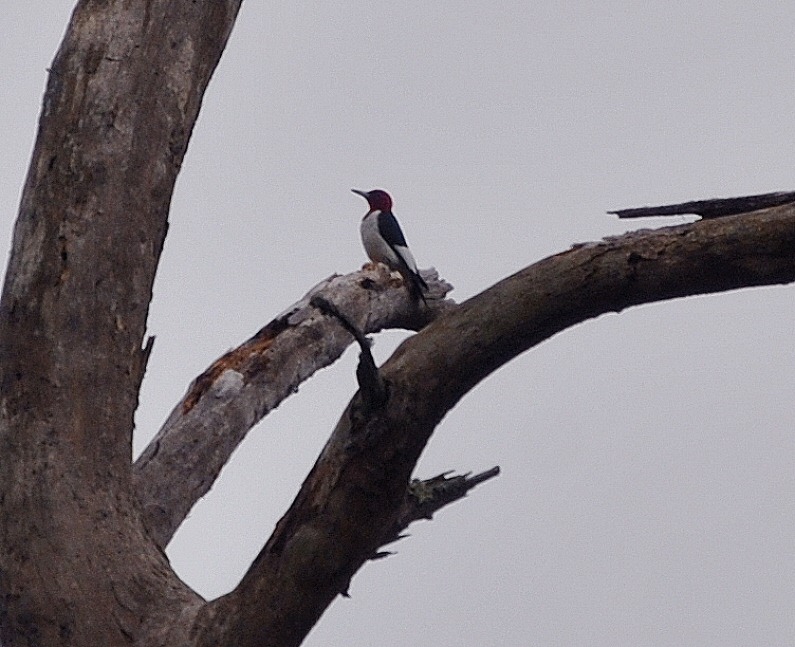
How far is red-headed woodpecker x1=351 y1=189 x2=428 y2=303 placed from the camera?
334 inches

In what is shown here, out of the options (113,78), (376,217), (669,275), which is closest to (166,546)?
(113,78)

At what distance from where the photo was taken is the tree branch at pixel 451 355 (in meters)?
2.48

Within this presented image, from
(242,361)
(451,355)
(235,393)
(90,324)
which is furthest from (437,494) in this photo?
(242,361)

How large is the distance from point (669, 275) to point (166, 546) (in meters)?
2.10

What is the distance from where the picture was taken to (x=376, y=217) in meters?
10.1

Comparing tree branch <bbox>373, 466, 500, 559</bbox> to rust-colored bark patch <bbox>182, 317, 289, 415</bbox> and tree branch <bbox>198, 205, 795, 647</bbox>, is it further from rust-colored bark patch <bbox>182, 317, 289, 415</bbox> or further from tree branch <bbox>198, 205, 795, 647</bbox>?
rust-colored bark patch <bbox>182, 317, 289, 415</bbox>

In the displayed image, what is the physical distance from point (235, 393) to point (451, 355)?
2.34 meters

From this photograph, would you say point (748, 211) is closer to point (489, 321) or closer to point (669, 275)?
point (669, 275)

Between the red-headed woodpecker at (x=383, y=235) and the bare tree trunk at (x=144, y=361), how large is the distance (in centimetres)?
359

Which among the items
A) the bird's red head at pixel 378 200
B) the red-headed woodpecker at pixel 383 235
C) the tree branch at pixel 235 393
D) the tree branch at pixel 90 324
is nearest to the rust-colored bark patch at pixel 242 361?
the tree branch at pixel 235 393

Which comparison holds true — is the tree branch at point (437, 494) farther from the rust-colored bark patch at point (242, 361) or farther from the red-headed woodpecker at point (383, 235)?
the red-headed woodpecker at point (383, 235)

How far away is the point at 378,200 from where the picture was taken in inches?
430

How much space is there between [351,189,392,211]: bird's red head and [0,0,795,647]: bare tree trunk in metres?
6.63

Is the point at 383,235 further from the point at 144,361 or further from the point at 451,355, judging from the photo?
the point at 451,355
